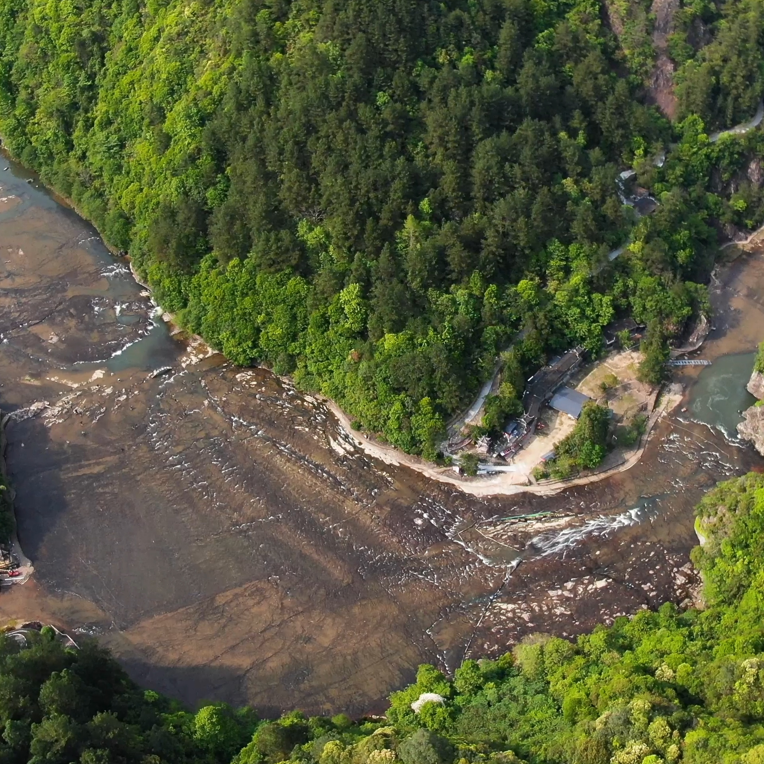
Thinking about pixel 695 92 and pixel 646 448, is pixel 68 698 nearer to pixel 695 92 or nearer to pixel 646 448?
pixel 646 448

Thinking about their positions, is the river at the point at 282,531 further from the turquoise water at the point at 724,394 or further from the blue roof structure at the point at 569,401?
the blue roof structure at the point at 569,401

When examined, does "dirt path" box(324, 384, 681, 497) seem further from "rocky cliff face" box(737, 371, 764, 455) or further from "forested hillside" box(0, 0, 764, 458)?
"rocky cliff face" box(737, 371, 764, 455)

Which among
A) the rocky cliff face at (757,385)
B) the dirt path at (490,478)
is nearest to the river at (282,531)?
the dirt path at (490,478)

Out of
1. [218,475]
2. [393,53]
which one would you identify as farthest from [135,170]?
[218,475]

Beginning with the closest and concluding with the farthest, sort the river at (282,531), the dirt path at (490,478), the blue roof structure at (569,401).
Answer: the river at (282,531) → the dirt path at (490,478) → the blue roof structure at (569,401)

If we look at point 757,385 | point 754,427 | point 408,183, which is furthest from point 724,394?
point 408,183

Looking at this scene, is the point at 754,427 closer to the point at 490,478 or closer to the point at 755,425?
the point at 755,425

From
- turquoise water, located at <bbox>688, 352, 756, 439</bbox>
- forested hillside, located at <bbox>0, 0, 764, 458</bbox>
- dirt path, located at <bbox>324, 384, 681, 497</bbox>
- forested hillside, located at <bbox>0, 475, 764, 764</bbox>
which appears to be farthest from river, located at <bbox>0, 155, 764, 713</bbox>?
forested hillside, located at <bbox>0, 0, 764, 458</bbox>
